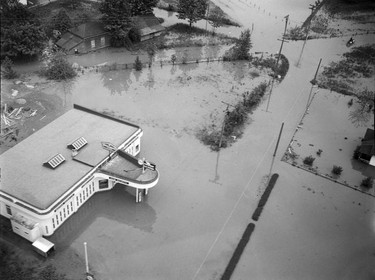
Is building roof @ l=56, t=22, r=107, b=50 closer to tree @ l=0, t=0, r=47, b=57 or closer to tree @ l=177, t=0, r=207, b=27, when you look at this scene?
tree @ l=0, t=0, r=47, b=57

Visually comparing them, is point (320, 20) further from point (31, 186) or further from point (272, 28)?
point (31, 186)

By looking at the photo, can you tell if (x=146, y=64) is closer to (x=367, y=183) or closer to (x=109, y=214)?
(x=109, y=214)

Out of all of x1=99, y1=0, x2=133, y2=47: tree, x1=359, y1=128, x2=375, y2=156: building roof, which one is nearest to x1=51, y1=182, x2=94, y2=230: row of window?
x1=359, y1=128, x2=375, y2=156: building roof

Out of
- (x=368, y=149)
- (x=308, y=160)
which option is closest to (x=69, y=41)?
(x=308, y=160)

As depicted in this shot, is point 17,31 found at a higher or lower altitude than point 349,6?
lower

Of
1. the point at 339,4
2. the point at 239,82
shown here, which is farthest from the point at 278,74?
the point at 339,4

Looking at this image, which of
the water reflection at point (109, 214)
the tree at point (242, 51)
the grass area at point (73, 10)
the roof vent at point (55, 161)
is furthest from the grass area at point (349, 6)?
the roof vent at point (55, 161)
